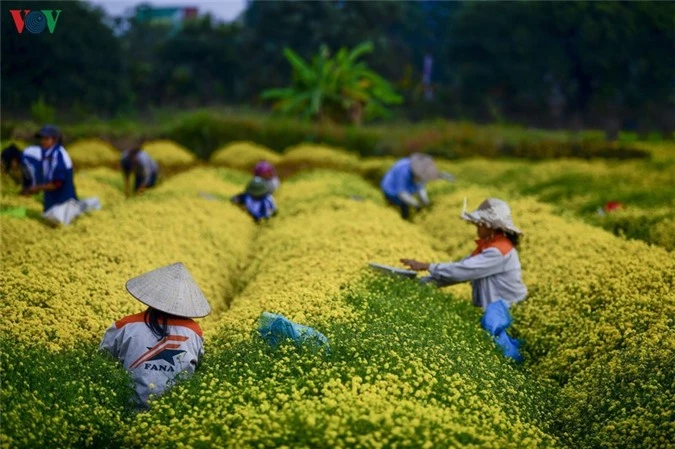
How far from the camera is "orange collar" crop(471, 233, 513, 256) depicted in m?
9.68

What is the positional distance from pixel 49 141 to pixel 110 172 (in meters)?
10.3

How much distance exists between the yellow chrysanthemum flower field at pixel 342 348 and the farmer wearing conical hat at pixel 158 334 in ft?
0.60

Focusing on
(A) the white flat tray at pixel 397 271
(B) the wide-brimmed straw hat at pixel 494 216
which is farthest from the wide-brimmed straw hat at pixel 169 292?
(B) the wide-brimmed straw hat at pixel 494 216

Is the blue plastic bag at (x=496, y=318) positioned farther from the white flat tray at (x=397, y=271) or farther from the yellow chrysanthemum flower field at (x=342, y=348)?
the white flat tray at (x=397, y=271)

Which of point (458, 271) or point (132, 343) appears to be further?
point (458, 271)

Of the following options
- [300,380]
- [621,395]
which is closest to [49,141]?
[300,380]

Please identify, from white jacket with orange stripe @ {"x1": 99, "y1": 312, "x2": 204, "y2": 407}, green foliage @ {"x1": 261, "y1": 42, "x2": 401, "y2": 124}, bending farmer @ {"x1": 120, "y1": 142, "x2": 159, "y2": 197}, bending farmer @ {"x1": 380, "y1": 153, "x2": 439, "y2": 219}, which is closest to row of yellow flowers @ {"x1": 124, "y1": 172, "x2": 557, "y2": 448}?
white jacket with orange stripe @ {"x1": 99, "y1": 312, "x2": 204, "y2": 407}

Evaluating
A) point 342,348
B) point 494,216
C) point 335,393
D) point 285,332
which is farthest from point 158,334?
point 494,216

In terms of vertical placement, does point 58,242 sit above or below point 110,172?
above

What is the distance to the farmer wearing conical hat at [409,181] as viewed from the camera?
57.3ft

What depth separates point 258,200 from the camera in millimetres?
17031

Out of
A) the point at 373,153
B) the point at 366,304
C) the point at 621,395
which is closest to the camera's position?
the point at 621,395

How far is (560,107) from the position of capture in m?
56.1

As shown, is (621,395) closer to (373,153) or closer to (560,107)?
(373,153)
